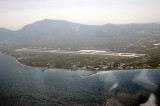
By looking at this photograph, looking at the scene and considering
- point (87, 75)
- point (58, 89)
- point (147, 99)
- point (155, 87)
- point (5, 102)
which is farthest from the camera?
point (87, 75)

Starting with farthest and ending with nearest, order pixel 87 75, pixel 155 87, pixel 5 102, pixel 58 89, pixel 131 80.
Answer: pixel 87 75 < pixel 131 80 < pixel 58 89 < pixel 155 87 < pixel 5 102

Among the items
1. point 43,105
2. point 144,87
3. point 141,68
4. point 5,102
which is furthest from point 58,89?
point 141,68

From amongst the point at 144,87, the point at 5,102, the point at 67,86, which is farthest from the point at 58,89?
the point at 144,87

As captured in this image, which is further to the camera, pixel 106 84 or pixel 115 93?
pixel 106 84

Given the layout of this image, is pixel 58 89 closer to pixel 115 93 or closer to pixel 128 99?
pixel 115 93

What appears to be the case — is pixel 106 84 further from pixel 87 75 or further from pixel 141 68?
pixel 141 68

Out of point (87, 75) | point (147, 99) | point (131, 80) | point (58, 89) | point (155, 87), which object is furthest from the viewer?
point (87, 75)
